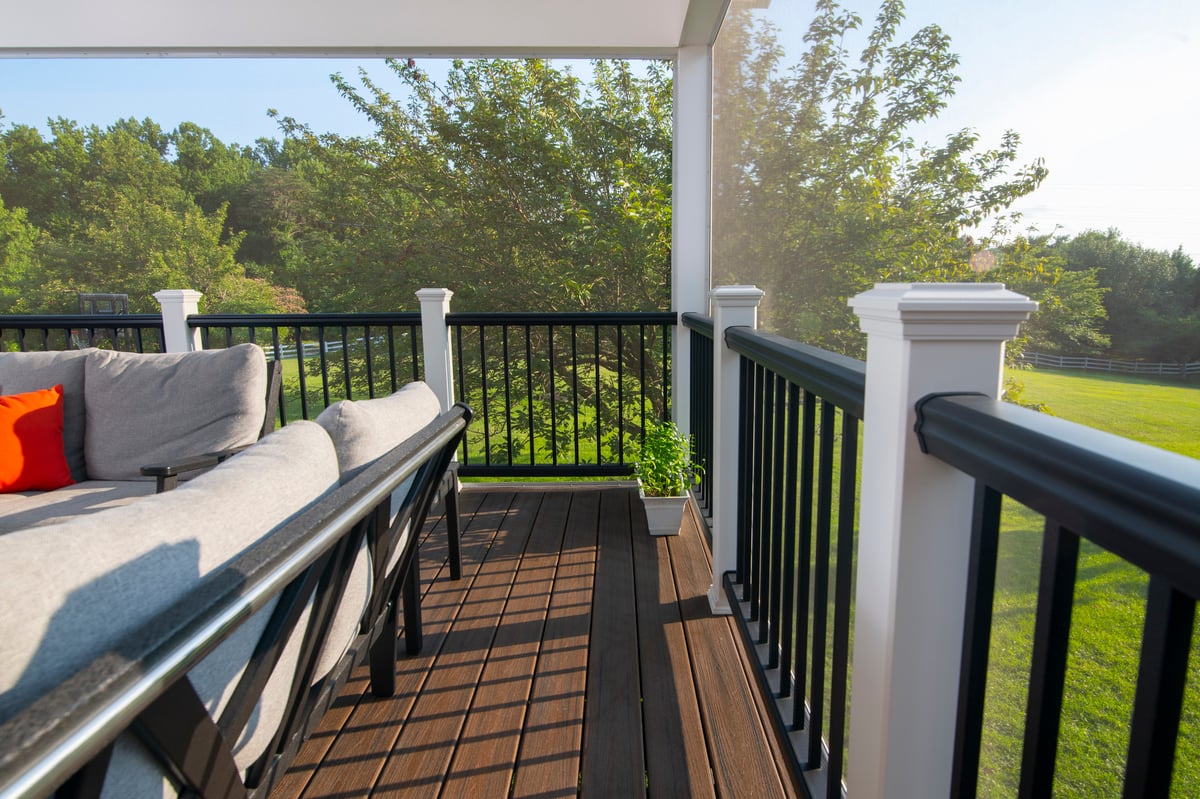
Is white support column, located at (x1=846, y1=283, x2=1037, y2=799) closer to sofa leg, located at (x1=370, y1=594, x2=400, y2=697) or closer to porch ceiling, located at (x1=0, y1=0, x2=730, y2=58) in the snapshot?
sofa leg, located at (x1=370, y1=594, x2=400, y2=697)

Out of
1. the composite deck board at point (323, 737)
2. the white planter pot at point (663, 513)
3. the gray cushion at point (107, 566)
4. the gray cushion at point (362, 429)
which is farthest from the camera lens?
the white planter pot at point (663, 513)

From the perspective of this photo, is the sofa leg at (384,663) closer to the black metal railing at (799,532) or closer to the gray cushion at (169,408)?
the black metal railing at (799,532)

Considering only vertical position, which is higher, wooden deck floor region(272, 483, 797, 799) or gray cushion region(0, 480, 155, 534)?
gray cushion region(0, 480, 155, 534)

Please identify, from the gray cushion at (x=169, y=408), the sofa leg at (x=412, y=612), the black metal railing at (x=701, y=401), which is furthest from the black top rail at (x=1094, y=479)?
the gray cushion at (x=169, y=408)

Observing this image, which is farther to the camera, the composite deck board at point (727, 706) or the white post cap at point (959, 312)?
the composite deck board at point (727, 706)

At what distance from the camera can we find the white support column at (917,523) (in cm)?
84

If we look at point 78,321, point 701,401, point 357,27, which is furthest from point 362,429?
point 78,321

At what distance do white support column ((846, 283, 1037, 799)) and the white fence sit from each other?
19cm

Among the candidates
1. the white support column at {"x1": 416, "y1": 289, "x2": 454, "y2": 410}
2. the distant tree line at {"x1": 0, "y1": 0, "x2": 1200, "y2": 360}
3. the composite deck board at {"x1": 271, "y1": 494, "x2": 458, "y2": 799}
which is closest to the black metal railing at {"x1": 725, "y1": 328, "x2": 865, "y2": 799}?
the composite deck board at {"x1": 271, "y1": 494, "x2": 458, "y2": 799}

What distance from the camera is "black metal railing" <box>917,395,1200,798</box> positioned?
0.46 meters

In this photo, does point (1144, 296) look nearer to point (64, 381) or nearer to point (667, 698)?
point (667, 698)

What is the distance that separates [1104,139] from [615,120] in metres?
6.54

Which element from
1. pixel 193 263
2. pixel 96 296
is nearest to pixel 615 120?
pixel 193 263

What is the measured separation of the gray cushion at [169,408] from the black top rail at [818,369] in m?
2.02
